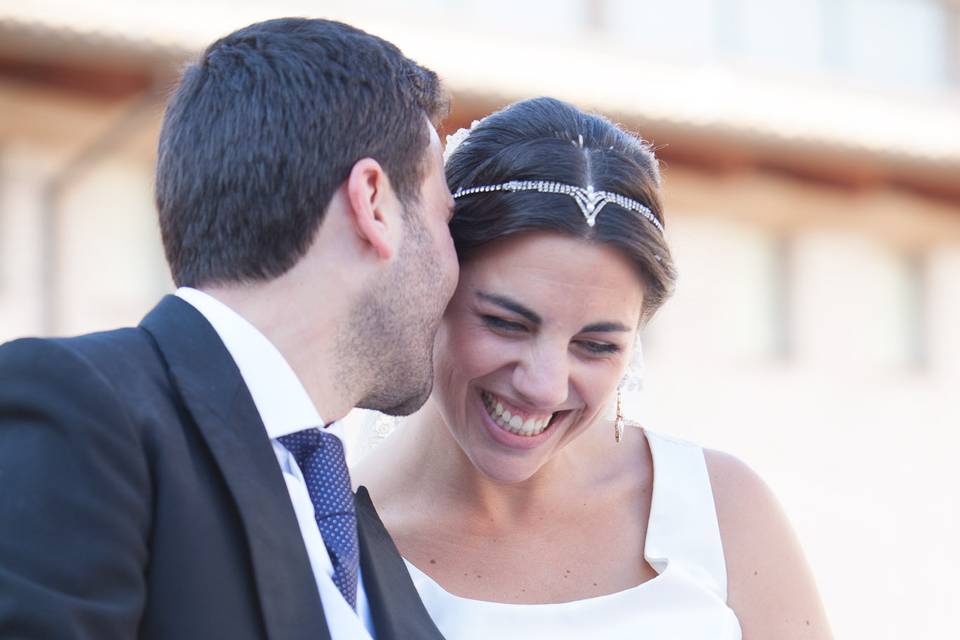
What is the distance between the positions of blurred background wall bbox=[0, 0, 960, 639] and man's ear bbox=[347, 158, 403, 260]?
19.8 feet

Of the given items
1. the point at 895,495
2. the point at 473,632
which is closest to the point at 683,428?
the point at 895,495

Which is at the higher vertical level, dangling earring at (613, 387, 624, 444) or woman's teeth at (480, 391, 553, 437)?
Answer: woman's teeth at (480, 391, 553, 437)

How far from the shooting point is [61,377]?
1.90 meters

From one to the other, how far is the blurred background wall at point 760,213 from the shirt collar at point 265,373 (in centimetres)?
613

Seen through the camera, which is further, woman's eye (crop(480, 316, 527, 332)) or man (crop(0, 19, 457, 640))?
woman's eye (crop(480, 316, 527, 332))

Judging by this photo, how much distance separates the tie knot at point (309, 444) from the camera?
225 cm

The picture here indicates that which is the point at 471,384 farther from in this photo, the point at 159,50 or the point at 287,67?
the point at 159,50

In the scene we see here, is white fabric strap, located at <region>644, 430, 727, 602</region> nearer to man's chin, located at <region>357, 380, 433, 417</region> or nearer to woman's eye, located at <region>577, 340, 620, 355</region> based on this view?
woman's eye, located at <region>577, 340, 620, 355</region>

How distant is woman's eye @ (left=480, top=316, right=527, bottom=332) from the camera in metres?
2.85

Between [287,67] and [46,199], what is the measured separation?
22.2 ft

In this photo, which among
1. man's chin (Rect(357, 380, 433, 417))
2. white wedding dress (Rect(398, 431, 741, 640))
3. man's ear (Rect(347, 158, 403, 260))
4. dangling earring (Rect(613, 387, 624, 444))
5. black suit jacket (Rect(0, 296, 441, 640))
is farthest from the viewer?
dangling earring (Rect(613, 387, 624, 444))

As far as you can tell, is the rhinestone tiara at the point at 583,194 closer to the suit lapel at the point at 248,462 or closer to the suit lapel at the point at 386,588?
the suit lapel at the point at 386,588

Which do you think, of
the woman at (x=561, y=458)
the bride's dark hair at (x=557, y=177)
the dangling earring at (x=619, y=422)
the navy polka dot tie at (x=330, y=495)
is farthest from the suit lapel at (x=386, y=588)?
the dangling earring at (x=619, y=422)

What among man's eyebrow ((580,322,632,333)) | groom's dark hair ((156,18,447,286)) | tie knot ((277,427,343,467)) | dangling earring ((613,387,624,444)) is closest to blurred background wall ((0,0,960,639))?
dangling earring ((613,387,624,444))
